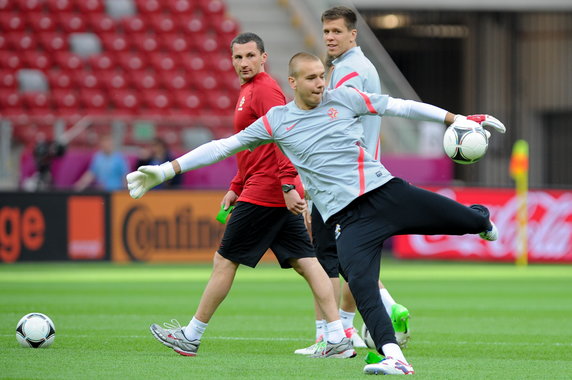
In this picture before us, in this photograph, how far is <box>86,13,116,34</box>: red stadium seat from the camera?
2575cm

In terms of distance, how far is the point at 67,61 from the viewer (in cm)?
2480

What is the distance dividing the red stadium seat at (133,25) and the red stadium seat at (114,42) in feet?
0.88

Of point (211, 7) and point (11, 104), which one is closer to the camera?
point (11, 104)

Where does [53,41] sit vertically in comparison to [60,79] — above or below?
above

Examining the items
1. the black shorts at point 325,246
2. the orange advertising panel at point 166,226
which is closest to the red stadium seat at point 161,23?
the orange advertising panel at point 166,226

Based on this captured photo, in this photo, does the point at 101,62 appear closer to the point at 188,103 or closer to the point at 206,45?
the point at 188,103

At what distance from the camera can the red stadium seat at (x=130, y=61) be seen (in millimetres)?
25266

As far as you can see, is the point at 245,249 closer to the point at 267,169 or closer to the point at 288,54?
the point at 267,169

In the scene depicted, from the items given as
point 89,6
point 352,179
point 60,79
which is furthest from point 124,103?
point 352,179

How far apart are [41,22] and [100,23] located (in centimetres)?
138

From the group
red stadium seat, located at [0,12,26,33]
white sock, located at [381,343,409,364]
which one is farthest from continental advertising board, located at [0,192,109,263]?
white sock, located at [381,343,409,364]

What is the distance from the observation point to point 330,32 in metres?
8.16

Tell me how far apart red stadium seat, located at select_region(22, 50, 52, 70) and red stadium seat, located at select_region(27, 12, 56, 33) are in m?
0.74

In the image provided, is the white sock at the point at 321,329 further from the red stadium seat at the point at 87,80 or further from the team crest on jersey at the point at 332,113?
the red stadium seat at the point at 87,80
